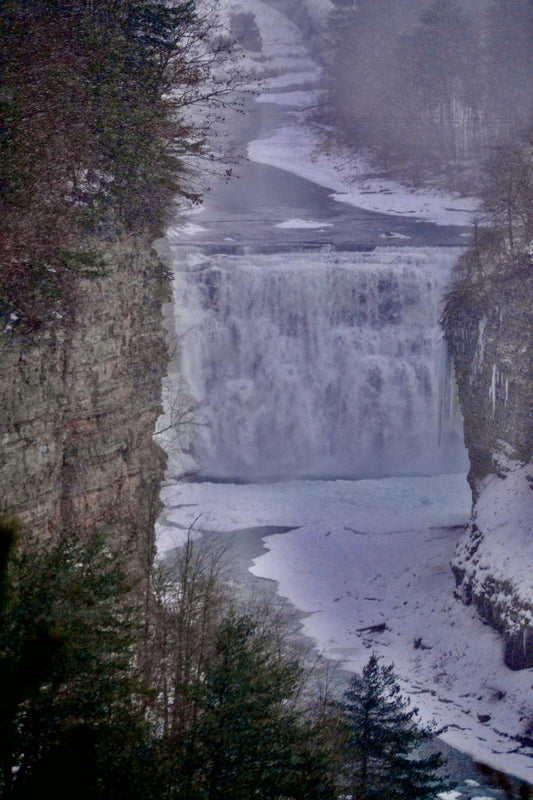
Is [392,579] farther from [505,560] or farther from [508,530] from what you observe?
[505,560]

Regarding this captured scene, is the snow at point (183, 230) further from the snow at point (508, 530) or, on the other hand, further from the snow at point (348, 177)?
the snow at point (508, 530)

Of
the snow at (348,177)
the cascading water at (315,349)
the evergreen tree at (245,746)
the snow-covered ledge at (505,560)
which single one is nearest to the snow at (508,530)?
the snow-covered ledge at (505,560)

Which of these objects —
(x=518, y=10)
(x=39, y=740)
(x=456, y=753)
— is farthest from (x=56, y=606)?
(x=518, y=10)

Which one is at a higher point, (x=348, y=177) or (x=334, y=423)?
(x=348, y=177)

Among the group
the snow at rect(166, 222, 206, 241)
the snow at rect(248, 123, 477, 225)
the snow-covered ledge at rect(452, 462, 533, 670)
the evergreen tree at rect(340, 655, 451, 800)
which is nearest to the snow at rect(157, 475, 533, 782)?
the snow-covered ledge at rect(452, 462, 533, 670)

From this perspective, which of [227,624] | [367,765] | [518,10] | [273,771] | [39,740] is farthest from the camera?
[518,10]

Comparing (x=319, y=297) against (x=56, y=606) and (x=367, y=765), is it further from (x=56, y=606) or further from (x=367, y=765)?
(x=56, y=606)

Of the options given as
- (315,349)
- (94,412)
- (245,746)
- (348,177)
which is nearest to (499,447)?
(315,349)
